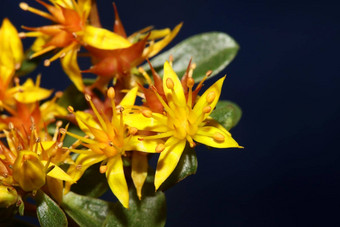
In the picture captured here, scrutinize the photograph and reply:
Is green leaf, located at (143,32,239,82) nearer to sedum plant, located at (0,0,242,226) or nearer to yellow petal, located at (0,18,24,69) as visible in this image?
sedum plant, located at (0,0,242,226)

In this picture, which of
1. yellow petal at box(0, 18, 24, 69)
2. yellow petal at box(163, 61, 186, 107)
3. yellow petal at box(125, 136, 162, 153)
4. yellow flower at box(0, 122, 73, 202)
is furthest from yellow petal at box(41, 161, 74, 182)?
yellow petal at box(0, 18, 24, 69)

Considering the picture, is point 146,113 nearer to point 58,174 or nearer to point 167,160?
point 167,160

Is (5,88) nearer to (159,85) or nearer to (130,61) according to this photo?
(130,61)

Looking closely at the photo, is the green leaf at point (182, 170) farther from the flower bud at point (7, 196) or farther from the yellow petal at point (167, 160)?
the flower bud at point (7, 196)

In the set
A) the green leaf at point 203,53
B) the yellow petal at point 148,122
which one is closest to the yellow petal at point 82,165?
the yellow petal at point 148,122

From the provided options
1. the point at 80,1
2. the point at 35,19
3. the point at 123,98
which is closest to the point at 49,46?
the point at 80,1

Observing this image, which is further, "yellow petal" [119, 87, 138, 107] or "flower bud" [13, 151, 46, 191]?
"yellow petal" [119, 87, 138, 107]
